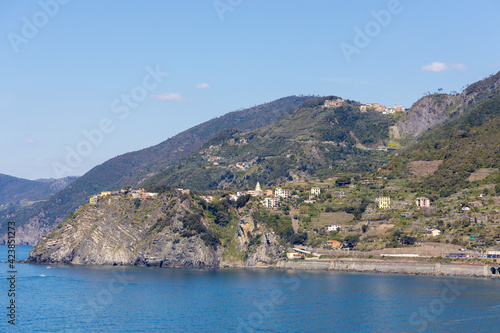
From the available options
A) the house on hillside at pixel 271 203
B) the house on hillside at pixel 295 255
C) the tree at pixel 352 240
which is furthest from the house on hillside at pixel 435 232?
the house on hillside at pixel 271 203

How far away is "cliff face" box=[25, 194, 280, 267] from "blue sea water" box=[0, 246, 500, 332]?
60.6 feet

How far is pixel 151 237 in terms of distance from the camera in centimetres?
11912

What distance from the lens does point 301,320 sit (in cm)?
5934

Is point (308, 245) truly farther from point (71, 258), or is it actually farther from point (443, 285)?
point (71, 258)

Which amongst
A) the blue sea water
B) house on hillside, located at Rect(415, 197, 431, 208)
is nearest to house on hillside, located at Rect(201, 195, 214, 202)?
the blue sea water

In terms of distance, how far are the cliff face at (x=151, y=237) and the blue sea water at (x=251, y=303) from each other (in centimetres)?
1847

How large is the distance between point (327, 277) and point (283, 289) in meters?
Result: 16.6

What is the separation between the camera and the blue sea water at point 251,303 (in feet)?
189

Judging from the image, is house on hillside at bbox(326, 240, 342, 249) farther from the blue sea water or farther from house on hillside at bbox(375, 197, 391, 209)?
house on hillside at bbox(375, 197, 391, 209)

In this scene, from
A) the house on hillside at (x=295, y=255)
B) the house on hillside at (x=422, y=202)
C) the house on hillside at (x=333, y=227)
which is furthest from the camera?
the house on hillside at (x=422, y=202)

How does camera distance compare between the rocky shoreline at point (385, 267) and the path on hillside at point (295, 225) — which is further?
the path on hillside at point (295, 225)

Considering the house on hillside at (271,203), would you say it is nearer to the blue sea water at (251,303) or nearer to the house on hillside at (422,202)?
the house on hillside at (422,202)

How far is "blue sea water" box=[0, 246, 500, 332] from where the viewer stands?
57.7 m

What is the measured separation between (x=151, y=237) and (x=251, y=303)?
53.7 m
